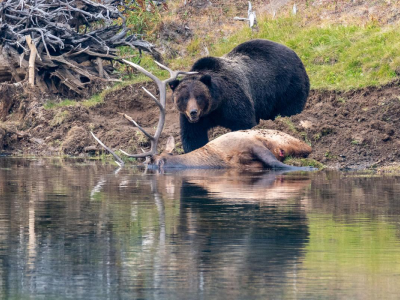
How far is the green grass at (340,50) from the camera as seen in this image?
17.2m

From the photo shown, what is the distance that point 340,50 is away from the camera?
19.3m

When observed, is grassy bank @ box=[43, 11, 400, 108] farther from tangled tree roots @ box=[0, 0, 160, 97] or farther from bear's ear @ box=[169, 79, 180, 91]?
bear's ear @ box=[169, 79, 180, 91]

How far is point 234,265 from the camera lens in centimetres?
555

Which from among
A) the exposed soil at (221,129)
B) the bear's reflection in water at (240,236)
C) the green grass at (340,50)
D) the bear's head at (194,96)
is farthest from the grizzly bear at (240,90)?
the bear's reflection in water at (240,236)

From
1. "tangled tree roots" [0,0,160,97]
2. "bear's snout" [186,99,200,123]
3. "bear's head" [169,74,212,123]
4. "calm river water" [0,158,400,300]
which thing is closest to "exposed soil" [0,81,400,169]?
"tangled tree roots" [0,0,160,97]

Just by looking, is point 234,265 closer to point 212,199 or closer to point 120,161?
point 212,199

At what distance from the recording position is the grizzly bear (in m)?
13.6

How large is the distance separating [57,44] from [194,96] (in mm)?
8063

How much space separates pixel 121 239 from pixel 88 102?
1299cm

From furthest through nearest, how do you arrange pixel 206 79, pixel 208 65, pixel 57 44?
pixel 57 44
pixel 208 65
pixel 206 79

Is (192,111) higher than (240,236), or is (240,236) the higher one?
(192,111)

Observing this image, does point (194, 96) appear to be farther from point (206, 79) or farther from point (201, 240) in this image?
point (201, 240)

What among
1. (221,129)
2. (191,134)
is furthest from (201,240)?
(221,129)

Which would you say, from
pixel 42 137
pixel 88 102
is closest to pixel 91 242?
pixel 42 137
